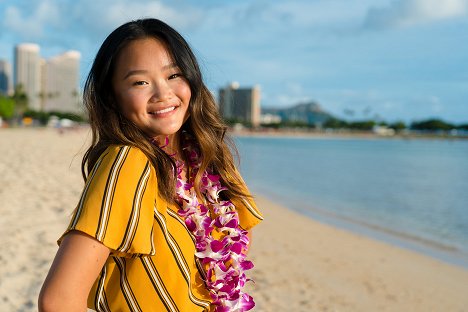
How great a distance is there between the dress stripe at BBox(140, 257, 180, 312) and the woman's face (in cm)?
39

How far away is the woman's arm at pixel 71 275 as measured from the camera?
1.15 metres

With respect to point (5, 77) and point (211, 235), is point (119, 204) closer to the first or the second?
point (211, 235)

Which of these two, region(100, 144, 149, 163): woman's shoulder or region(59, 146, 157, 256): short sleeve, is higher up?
region(100, 144, 149, 163): woman's shoulder

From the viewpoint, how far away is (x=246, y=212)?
6.25 feet

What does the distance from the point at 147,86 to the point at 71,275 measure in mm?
586

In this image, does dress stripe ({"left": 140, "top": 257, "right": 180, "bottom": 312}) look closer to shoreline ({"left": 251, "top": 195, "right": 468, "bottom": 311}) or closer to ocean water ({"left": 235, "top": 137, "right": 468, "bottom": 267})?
shoreline ({"left": 251, "top": 195, "right": 468, "bottom": 311})

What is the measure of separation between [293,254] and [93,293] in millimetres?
6719

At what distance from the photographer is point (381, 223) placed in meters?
12.8

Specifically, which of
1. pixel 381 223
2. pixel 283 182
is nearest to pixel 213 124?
pixel 381 223

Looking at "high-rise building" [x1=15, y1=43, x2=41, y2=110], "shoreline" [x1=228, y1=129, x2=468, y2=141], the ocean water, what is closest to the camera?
the ocean water

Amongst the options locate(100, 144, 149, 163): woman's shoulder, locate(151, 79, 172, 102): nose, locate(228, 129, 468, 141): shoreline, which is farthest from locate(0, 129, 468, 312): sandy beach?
locate(228, 129, 468, 141): shoreline

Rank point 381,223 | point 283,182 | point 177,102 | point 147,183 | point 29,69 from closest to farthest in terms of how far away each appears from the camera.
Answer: point 147,183 → point 177,102 → point 381,223 → point 283,182 → point 29,69

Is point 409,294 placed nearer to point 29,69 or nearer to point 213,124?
point 213,124

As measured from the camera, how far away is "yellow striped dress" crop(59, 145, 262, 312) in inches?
47.9
